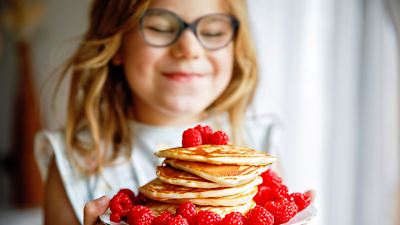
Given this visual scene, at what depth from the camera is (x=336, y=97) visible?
2.50m

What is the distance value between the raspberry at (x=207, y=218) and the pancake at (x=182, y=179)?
0.08 meters

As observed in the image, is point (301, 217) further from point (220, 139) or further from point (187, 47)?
point (187, 47)

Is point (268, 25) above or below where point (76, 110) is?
above

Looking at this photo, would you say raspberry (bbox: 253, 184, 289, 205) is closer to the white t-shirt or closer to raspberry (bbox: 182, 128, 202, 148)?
raspberry (bbox: 182, 128, 202, 148)

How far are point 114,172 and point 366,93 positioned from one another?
119 cm

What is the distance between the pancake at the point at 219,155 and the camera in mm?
1041

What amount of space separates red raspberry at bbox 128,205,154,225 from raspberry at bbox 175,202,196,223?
5 centimetres

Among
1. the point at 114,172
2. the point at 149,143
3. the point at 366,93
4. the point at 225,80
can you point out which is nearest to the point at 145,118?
the point at 149,143

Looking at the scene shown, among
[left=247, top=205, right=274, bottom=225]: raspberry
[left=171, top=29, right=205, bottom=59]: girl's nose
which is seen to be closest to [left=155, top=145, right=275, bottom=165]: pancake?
[left=247, top=205, right=274, bottom=225]: raspberry

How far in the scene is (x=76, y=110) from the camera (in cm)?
188

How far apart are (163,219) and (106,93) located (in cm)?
97

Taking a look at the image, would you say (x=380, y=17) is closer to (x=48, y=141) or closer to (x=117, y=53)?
(x=117, y=53)

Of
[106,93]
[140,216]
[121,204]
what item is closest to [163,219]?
[140,216]

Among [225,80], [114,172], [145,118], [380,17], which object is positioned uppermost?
[380,17]
